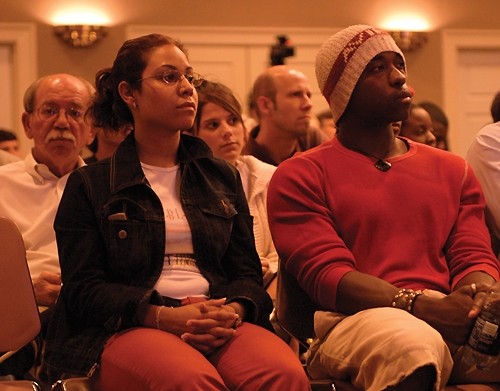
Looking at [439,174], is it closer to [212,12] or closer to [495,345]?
[495,345]

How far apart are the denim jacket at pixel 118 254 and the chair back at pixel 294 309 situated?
4 cm

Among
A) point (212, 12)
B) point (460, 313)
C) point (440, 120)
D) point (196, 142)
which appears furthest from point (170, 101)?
point (212, 12)

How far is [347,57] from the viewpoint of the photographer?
90.0 inches

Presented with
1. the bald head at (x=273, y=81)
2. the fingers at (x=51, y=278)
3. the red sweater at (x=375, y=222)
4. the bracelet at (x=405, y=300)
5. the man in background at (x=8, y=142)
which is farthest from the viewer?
the man in background at (x=8, y=142)

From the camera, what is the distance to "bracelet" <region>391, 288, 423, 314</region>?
201 cm

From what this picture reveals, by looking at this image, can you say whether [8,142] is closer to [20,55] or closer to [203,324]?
[20,55]

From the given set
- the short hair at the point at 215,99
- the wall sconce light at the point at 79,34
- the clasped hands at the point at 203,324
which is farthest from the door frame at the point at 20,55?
the clasped hands at the point at 203,324

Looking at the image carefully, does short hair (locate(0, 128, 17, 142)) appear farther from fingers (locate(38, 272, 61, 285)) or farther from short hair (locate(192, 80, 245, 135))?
fingers (locate(38, 272, 61, 285))

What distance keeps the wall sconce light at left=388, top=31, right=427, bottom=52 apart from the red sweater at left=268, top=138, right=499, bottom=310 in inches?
211

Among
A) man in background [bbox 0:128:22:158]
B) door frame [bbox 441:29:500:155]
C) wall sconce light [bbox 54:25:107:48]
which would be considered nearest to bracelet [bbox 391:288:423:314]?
man in background [bbox 0:128:22:158]

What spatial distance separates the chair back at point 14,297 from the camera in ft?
6.79

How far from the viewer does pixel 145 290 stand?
2117mm

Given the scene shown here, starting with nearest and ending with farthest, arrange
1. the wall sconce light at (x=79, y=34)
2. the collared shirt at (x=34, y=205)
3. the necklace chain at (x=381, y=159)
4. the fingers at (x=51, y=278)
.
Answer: the necklace chain at (x=381, y=159) → the fingers at (x=51, y=278) → the collared shirt at (x=34, y=205) → the wall sconce light at (x=79, y=34)

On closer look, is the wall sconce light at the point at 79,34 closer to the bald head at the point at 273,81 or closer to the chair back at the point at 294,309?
the bald head at the point at 273,81
